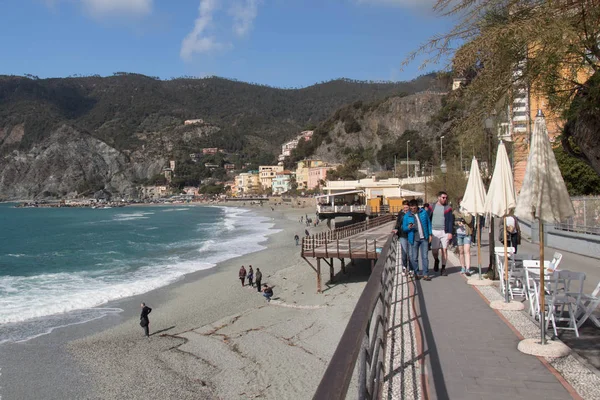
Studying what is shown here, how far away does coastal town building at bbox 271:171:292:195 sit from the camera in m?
137

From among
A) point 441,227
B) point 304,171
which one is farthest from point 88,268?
point 304,171

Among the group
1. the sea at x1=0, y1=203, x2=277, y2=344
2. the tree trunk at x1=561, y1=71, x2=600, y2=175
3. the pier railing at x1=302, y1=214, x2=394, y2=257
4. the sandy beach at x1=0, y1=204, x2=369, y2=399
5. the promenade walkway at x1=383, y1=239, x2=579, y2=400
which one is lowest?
the sea at x1=0, y1=203, x2=277, y2=344

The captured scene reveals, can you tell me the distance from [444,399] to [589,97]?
2890 millimetres

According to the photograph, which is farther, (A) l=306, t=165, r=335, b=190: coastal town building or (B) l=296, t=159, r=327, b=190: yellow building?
(B) l=296, t=159, r=327, b=190: yellow building

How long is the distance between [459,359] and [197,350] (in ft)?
34.7

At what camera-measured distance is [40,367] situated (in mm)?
13180

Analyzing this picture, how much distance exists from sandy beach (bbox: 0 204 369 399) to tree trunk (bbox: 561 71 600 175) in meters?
7.77

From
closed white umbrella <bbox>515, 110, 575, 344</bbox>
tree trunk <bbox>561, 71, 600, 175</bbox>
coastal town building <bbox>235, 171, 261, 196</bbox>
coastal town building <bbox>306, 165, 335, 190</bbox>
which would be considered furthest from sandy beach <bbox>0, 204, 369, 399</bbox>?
coastal town building <bbox>235, 171, 261, 196</bbox>

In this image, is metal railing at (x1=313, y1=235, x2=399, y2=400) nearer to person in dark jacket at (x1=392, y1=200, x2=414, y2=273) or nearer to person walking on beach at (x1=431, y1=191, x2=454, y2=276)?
person in dark jacket at (x1=392, y1=200, x2=414, y2=273)

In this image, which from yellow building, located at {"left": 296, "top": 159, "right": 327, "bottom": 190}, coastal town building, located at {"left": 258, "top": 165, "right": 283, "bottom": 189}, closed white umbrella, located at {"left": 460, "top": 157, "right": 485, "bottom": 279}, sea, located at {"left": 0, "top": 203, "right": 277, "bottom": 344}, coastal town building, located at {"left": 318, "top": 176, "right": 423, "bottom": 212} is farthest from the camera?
coastal town building, located at {"left": 258, "top": 165, "right": 283, "bottom": 189}

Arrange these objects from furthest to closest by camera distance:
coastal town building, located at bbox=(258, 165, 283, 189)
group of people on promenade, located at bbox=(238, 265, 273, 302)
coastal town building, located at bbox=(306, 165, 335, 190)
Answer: coastal town building, located at bbox=(258, 165, 283, 189) < coastal town building, located at bbox=(306, 165, 335, 190) < group of people on promenade, located at bbox=(238, 265, 273, 302)

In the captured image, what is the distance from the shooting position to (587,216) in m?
15.1

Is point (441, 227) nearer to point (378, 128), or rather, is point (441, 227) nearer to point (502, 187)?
point (502, 187)

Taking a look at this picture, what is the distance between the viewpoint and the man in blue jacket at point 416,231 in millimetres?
9141
